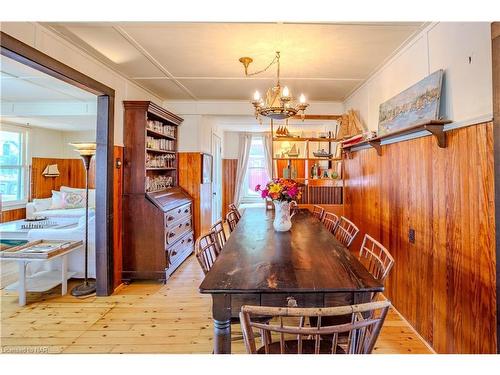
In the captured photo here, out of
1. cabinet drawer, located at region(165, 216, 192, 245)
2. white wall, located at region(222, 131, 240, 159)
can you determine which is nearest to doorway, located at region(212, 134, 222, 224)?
white wall, located at region(222, 131, 240, 159)

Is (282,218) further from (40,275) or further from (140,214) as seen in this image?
(40,275)

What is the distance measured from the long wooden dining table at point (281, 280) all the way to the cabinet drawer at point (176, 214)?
5.61 feet

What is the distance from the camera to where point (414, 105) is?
94.4 inches

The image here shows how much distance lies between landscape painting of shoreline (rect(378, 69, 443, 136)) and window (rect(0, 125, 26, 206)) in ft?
23.0

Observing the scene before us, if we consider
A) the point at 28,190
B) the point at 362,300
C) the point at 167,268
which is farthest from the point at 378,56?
the point at 28,190

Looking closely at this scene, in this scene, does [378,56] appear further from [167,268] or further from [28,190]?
[28,190]

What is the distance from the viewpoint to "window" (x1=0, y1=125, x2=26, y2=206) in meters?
5.82

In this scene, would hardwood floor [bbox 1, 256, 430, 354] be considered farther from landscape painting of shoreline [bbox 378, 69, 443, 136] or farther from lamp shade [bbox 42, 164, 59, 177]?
lamp shade [bbox 42, 164, 59, 177]

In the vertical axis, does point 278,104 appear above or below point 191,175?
above

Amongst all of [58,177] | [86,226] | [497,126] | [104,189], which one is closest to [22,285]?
[86,226]

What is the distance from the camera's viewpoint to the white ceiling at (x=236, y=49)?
2350mm

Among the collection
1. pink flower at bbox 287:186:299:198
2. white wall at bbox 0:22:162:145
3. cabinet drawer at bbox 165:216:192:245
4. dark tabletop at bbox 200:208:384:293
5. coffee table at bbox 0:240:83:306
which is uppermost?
white wall at bbox 0:22:162:145

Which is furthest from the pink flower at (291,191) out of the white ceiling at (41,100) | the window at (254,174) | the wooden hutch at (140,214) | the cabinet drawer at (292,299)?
the window at (254,174)

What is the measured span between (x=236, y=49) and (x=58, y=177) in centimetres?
614
